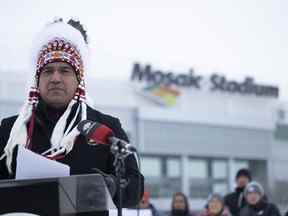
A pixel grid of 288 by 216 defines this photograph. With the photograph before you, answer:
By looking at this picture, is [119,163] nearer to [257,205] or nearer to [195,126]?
[257,205]

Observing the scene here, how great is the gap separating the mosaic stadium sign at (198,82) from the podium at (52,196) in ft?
127

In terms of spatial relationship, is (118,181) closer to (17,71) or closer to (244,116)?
(17,71)

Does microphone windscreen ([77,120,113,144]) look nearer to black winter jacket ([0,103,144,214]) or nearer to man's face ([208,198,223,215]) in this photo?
black winter jacket ([0,103,144,214])

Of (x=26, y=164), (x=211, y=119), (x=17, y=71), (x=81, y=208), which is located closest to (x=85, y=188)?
(x=81, y=208)

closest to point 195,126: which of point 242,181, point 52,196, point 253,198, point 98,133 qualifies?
point 242,181

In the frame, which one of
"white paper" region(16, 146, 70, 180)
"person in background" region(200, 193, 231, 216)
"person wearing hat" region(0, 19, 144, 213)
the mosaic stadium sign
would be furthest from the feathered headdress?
the mosaic stadium sign

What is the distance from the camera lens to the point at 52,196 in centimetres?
216

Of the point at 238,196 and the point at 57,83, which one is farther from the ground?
the point at 57,83

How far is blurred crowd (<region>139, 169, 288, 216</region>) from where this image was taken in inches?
300

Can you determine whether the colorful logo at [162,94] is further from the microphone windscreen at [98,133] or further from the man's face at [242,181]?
the microphone windscreen at [98,133]

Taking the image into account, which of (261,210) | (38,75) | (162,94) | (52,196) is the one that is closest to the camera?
(52,196)

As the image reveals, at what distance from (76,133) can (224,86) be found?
1724 inches

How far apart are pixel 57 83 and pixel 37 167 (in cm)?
51

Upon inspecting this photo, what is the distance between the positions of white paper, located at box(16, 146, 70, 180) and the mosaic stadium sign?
1510 inches
